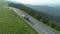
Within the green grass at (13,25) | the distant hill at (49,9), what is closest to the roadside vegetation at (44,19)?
the green grass at (13,25)

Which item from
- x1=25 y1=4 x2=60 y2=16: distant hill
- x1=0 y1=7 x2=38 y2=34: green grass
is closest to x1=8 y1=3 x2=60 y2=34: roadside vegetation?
x1=0 y1=7 x2=38 y2=34: green grass

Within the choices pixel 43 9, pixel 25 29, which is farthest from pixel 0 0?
pixel 25 29

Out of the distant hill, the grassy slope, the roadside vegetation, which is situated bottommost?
the distant hill

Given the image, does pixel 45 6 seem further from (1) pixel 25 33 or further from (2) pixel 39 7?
(1) pixel 25 33

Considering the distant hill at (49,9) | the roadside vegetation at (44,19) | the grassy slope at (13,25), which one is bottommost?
the distant hill at (49,9)

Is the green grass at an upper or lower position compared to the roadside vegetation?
upper

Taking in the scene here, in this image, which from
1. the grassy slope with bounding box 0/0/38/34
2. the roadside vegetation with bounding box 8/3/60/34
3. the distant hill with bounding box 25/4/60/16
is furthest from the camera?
the distant hill with bounding box 25/4/60/16

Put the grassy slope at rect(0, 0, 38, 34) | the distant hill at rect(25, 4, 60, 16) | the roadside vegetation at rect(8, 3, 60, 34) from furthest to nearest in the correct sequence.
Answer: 1. the distant hill at rect(25, 4, 60, 16)
2. the roadside vegetation at rect(8, 3, 60, 34)
3. the grassy slope at rect(0, 0, 38, 34)

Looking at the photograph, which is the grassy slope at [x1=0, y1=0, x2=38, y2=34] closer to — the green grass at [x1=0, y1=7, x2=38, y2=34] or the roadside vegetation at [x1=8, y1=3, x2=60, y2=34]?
the green grass at [x1=0, y1=7, x2=38, y2=34]

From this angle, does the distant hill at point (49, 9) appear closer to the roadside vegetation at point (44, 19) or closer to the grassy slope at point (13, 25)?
the roadside vegetation at point (44, 19)
